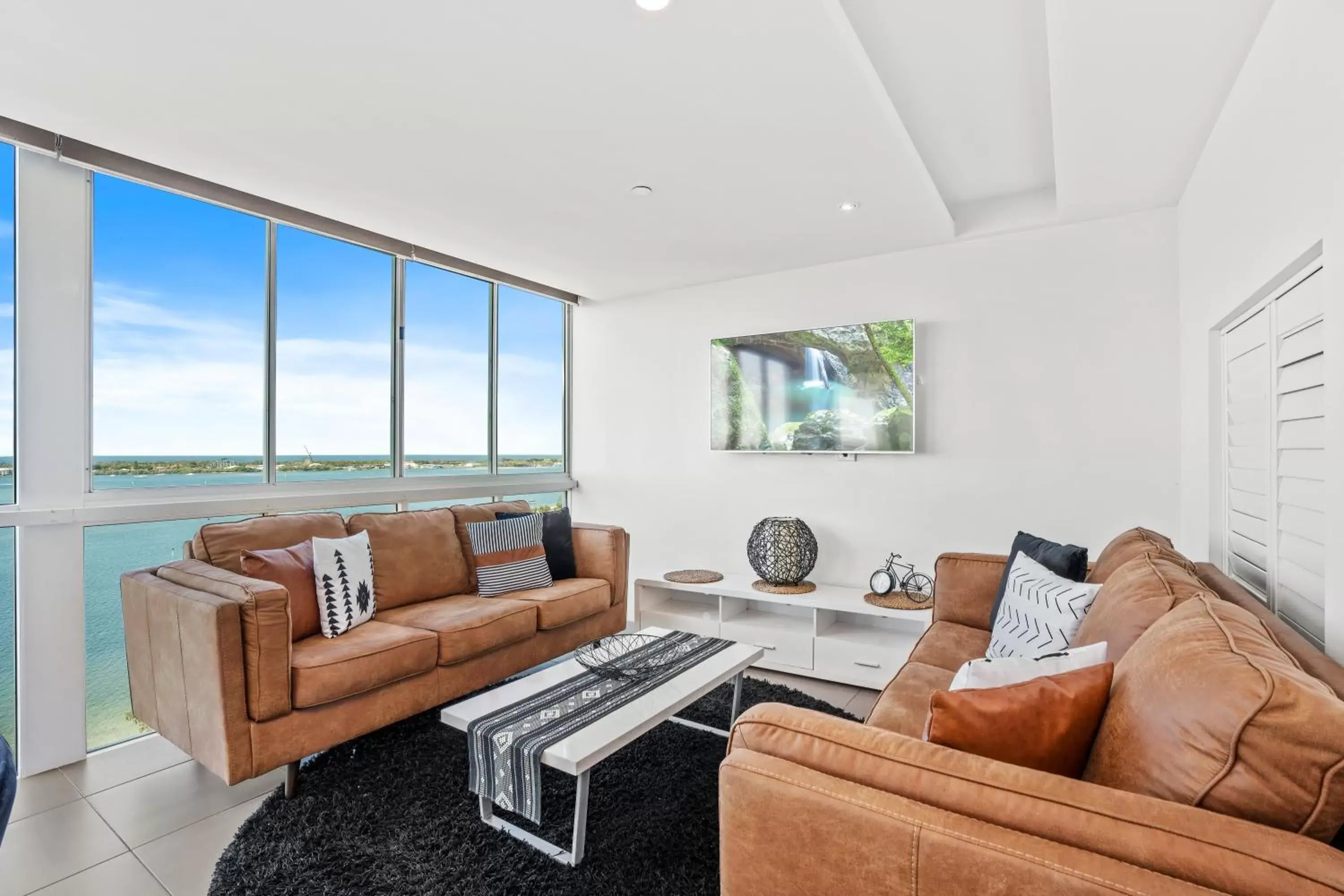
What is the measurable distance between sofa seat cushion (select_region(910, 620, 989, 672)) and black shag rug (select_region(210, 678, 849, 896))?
0.89m

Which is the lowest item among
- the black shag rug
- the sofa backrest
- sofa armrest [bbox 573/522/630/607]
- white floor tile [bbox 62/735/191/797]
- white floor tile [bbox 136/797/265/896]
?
white floor tile [bbox 62/735/191/797]

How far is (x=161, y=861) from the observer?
2.02 m

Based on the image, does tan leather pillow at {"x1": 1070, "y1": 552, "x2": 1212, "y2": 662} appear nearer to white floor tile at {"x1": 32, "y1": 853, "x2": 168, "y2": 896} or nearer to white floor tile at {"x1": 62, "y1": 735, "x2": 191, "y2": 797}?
white floor tile at {"x1": 32, "y1": 853, "x2": 168, "y2": 896}

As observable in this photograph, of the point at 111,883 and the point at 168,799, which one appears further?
the point at 168,799

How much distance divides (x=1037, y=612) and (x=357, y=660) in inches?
94.1

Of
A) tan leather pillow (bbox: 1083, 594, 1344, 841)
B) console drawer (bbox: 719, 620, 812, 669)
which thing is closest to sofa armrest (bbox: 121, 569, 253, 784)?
console drawer (bbox: 719, 620, 812, 669)

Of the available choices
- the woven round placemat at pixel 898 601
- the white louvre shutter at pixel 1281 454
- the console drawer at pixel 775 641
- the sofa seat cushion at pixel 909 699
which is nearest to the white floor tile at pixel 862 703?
the console drawer at pixel 775 641

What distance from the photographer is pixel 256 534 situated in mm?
2902

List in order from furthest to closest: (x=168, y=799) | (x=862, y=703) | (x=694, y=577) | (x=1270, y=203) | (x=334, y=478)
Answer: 1. (x=694, y=577)
2. (x=334, y=478)
3. (x=862, y=703)
4. (x=168, y=799)
5. (x=1270, y=203)

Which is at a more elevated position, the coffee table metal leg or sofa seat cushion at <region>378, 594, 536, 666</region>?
sofa seat cushion at <region>378, 594, 536, 666</region>

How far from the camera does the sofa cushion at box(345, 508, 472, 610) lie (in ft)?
10.7

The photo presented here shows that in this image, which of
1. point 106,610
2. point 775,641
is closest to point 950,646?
point 775,641

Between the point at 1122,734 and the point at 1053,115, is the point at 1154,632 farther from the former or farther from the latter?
the point at 1053,115

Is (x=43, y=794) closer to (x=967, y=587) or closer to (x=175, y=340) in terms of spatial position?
(x=175, y=340)
